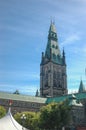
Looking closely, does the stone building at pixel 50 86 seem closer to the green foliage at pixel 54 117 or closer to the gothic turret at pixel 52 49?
the gothic turret at pixel 52 49

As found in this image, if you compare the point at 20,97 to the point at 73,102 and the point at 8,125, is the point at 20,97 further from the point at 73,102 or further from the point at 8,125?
the point at 8,125

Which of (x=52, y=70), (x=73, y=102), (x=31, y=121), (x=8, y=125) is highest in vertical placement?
(x=52, y=70)

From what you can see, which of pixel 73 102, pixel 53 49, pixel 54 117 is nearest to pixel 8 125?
pixel 54 117

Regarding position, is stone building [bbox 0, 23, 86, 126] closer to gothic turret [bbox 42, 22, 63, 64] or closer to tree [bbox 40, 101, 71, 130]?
gothic turret [bbox 42, 22, 63, 64]

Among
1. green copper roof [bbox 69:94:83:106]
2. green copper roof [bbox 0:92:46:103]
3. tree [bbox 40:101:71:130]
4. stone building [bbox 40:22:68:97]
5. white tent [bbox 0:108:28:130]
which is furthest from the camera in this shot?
stone building [bbox 40:22:68:97]

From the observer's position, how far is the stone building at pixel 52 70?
149 m

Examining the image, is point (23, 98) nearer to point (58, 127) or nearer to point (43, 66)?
point (43, 66)

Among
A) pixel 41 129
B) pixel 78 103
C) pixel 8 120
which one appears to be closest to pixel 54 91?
pixel 78 103

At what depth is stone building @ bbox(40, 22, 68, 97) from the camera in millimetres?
149250

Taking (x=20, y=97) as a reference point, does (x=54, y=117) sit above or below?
below

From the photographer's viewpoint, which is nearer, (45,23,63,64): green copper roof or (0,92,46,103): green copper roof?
(0,92,46,103): green copper roof

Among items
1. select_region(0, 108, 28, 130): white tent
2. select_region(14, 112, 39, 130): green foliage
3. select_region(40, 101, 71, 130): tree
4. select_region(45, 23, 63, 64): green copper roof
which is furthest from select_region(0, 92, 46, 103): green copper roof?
select_region(0, 108, 28, 130): white tent

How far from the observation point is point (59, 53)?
6309 inches

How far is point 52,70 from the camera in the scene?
15125cm
